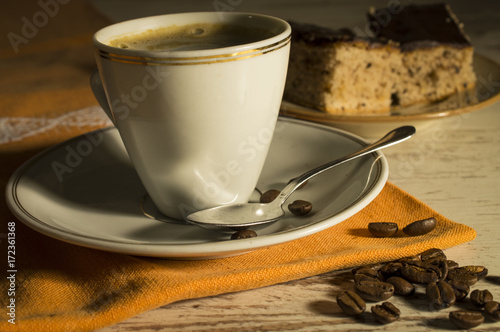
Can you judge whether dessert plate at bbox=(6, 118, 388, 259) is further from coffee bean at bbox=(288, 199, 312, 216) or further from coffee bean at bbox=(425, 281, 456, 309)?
coffee bean at bbox=(425, 281, 456, 309)

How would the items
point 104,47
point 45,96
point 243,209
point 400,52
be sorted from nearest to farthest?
1. point 104,47
2. point 243,209
3. point 400,52
4. point 45,96

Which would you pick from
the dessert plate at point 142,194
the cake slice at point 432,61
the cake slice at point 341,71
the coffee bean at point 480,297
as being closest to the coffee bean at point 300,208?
the dessert plate at point 142,194

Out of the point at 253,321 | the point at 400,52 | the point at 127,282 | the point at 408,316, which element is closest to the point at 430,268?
the point at 408,316

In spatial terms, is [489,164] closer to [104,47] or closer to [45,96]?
[104,47]

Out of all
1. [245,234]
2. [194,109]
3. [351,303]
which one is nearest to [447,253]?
[351,303]

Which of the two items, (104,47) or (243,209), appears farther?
Result: (243,209)

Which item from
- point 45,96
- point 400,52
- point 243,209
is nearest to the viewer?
point 243,209
